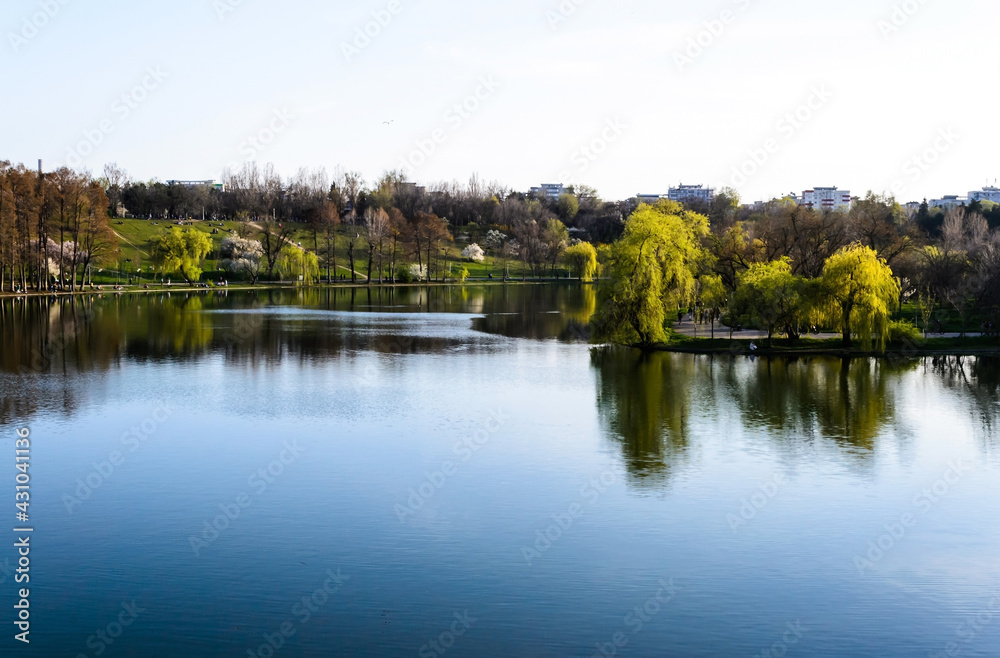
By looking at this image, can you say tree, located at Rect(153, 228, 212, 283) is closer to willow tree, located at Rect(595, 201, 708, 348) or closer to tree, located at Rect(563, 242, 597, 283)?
tree, located at Rect(563, 242, 597, 283)

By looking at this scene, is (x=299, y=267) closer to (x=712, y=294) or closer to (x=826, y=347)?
(x=712, y=294)

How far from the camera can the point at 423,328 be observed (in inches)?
2216

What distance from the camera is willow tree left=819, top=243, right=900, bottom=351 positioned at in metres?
42.2

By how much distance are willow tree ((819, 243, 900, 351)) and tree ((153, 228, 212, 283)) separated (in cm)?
6984

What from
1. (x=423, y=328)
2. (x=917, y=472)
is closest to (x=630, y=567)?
(x=917, y=472)

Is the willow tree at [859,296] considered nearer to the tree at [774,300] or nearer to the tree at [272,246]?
the tree at [774,300]

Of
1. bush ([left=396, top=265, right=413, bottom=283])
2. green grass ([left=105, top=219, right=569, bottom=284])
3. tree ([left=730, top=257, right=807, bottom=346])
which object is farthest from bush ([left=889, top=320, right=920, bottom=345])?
bush ([left=396, top=265, right=413, bottom=283])

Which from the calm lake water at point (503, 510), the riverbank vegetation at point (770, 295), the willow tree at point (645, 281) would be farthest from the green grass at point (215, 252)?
the calm lake water at point (503, 510)

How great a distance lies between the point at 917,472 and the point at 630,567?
34.2ft

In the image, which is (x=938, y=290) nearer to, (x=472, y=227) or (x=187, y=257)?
(x=187, y=257)

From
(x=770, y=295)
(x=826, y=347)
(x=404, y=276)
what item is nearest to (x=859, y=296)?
(x=826, y=347)

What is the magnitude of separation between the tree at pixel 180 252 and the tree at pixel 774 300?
66304mm

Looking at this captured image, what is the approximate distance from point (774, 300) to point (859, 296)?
152 inches

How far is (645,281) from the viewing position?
1698 inches
